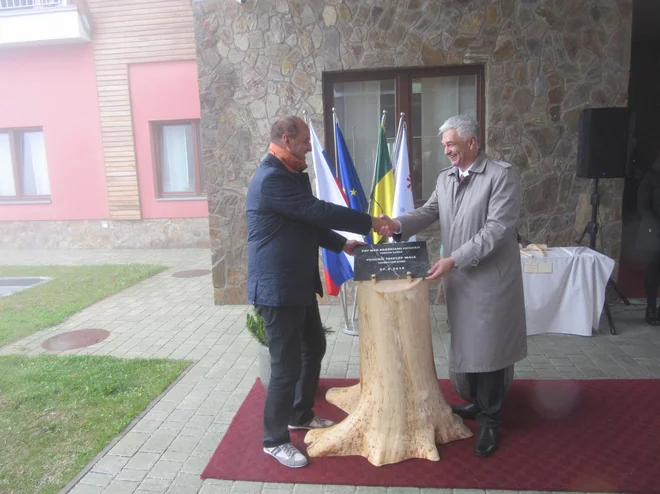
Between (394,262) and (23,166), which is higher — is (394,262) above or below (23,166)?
below

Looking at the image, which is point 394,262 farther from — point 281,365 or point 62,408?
point 62,408

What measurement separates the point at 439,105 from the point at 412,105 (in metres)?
0.32

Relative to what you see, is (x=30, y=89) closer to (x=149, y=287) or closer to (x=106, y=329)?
(x=149, y=287)

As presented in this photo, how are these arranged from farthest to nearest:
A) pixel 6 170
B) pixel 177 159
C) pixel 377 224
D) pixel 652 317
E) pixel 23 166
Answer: pixel 6 170 → pixel 23 166 → pixel 177 159 → pixel 652 317 → pixel 377 224

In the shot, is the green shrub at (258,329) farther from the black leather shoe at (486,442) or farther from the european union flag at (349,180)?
the european union flag at (349,180)

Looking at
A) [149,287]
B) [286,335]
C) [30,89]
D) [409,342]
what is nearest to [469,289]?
[409,342]

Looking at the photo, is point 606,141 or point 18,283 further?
point 18,283

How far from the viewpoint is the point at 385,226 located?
11.1 feet

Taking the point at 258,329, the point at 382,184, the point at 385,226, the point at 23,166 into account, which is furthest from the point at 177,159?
the point at 385,226

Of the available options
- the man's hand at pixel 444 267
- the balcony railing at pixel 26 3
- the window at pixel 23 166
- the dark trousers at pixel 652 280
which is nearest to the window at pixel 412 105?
the dark trousers at pixel 652 280

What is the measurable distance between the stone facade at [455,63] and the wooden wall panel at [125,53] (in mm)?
5125

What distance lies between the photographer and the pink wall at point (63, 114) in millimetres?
11211

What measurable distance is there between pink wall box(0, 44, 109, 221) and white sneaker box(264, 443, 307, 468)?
32.1 ft

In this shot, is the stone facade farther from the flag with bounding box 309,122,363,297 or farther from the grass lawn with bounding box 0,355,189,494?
the grass lawn with bounding box 0,355,189,494
